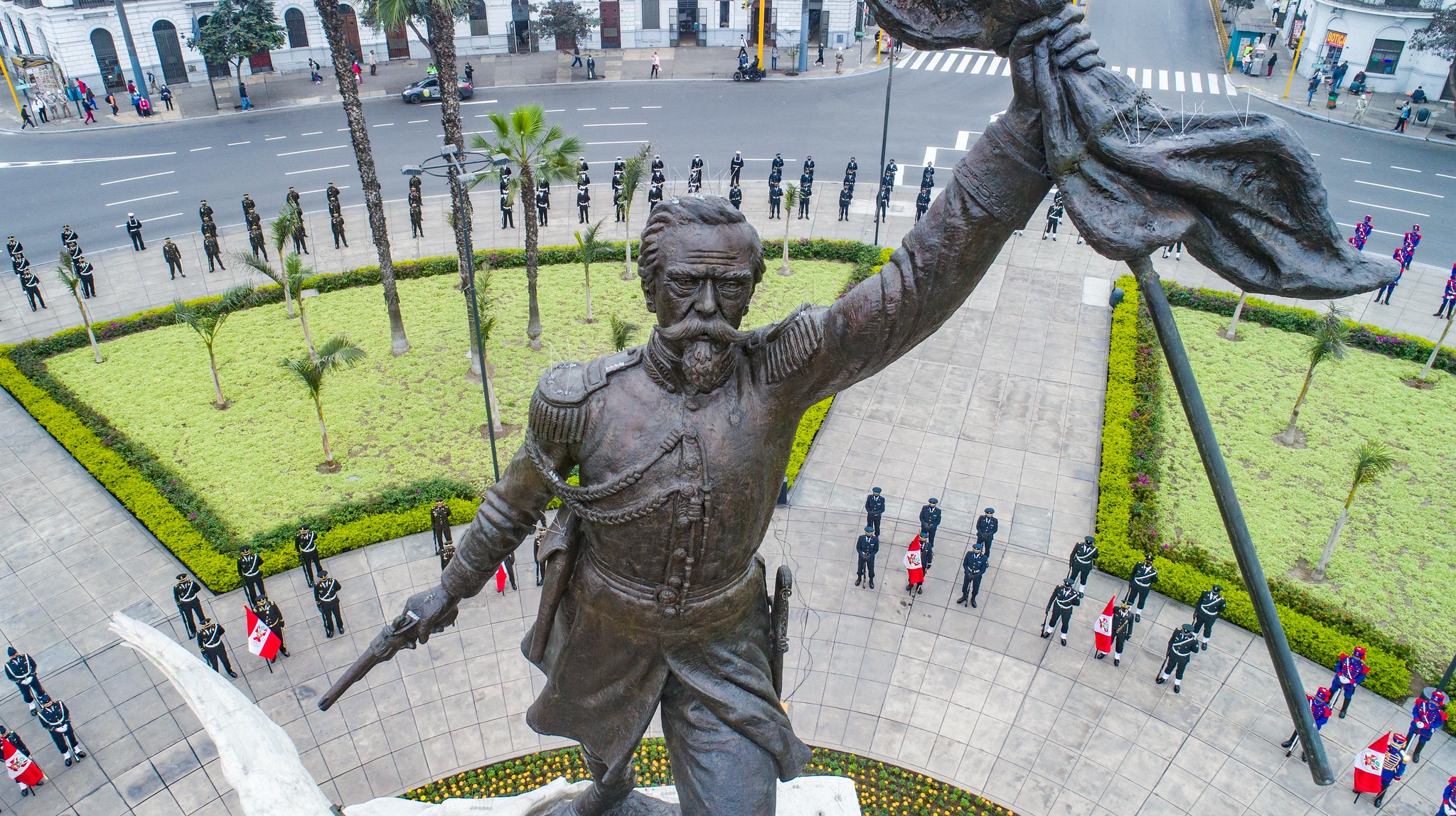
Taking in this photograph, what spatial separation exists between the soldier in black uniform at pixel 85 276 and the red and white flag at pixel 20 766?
15.5m

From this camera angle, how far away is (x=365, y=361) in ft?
72.5

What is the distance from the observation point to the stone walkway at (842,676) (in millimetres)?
12797

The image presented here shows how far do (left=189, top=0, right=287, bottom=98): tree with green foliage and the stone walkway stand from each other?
80.6 feet

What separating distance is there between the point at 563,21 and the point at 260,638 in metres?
38.0

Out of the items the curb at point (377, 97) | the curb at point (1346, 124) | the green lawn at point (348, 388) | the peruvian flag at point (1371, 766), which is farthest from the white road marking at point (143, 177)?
the curb at point (1346, 124)

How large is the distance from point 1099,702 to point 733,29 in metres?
43.3

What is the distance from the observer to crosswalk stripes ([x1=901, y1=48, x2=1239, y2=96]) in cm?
4328

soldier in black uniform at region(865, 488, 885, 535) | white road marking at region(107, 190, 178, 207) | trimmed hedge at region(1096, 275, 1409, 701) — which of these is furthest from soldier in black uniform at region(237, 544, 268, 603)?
white road marking at region(107, 190, 178, 207)

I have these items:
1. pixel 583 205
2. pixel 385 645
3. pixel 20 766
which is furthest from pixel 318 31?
pixel 385 645

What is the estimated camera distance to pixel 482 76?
1781 inches

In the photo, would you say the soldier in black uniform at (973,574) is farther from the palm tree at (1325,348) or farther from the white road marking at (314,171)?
the white road marking at (314,171)

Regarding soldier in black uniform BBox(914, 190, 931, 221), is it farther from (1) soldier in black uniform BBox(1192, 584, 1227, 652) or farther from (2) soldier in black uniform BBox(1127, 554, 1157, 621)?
(1) soldier in black uniform BBox(1192, 584, 1227, 652)

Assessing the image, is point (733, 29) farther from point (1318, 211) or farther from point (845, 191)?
point (1318, 211)

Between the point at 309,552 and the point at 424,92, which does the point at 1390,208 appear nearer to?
the point at 309,552
